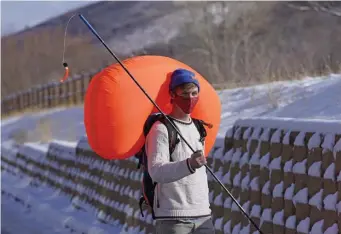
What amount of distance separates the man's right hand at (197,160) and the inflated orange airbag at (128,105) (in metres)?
1.03

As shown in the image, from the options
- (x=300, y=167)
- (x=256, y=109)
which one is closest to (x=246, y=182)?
(x=300, y=167)

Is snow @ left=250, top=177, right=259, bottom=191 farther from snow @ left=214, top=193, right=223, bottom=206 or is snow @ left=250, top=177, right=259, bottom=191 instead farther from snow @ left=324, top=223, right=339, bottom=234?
snow @ left=324, top=223, right=339, bottom=234

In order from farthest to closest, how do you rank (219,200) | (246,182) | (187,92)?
1. (219,200)
2. (246,182)
3. (187,92)

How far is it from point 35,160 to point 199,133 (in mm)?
16669

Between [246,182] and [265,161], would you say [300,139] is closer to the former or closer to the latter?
[265,161]

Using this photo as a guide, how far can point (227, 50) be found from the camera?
61.4 m

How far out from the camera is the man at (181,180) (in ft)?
20.9

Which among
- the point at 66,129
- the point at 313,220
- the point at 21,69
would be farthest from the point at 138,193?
the point at 21,69

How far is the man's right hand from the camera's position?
19.8 ft

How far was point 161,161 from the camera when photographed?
20.6ft

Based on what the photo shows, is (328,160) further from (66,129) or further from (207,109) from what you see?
(66,129)

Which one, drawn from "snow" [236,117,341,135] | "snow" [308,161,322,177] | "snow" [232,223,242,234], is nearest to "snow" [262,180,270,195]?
"snow" [236,117,341,135]

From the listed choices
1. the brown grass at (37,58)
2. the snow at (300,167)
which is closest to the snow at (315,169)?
the snow at (300,167)

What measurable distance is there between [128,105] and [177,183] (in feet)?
3.24
